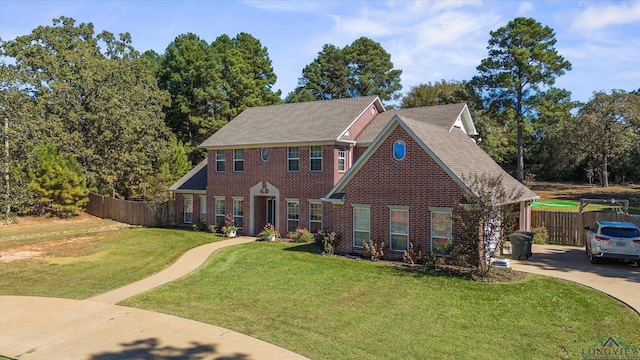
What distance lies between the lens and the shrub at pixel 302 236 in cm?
2308

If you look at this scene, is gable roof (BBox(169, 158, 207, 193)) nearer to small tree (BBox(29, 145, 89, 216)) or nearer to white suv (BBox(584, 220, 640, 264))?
small tree (BBox(29, 145, 89, 216))

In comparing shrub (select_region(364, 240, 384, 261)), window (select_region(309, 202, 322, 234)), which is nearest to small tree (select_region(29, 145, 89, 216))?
window (select_region(309, 202, 322, 234))

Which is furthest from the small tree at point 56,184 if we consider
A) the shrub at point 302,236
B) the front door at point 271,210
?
the shrub at point 302,236

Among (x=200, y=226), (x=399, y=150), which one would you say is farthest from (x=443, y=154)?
(x=200, y=226)

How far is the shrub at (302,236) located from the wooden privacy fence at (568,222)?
12093 millimetres

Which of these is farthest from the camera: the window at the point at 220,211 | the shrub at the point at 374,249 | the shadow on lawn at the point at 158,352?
the window at the point at 220,211

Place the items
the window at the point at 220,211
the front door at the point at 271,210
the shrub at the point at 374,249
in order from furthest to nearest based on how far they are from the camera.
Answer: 1. the window at the point at 220,211
2. the front door at the point at 271,210
3. the shrub at the point at 374,249

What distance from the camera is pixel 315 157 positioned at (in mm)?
24281

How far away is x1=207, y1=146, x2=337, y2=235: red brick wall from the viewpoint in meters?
23.9

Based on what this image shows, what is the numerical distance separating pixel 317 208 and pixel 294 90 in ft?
138

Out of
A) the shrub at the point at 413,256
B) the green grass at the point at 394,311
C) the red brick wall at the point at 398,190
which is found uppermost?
the red brick wall at the point at 398,190

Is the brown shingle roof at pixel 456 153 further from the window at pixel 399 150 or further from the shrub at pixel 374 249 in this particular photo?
the shrub at pixel 374 249

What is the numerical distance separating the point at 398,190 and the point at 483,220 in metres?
3.96

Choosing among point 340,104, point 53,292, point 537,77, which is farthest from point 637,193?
point 53,292
